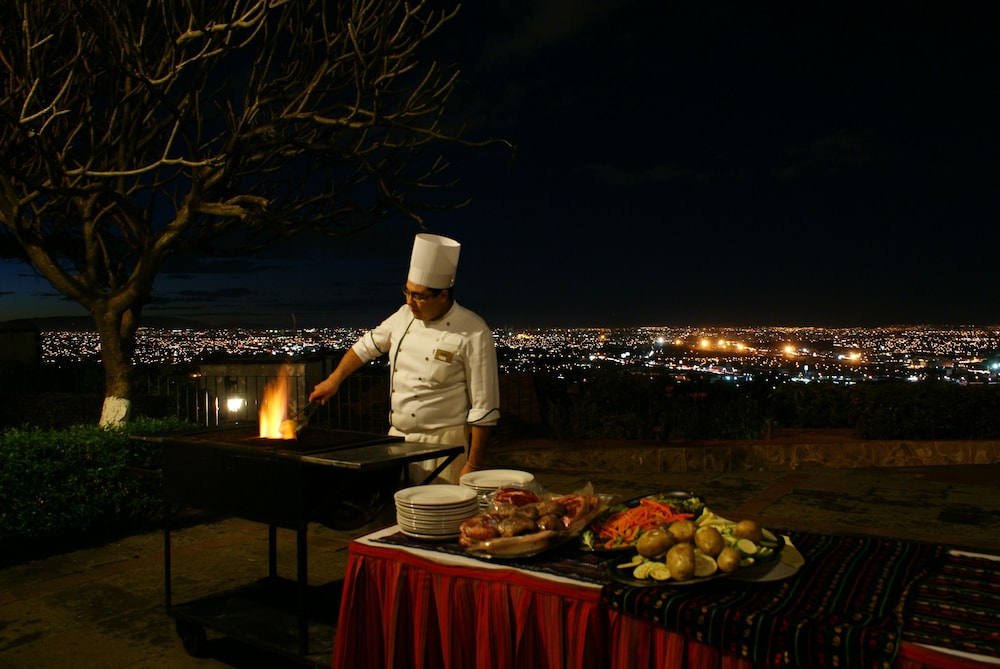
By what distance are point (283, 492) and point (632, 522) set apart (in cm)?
158

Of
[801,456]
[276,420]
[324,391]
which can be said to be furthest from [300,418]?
[801,456]

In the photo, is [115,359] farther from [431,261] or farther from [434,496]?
[434,496]

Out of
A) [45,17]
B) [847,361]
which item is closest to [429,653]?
[45,17]

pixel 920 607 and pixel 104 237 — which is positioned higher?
pixel 104 237

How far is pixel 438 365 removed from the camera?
4121mm

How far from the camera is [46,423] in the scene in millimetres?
11305

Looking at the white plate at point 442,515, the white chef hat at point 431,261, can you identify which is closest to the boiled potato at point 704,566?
the white plate at point 442,515

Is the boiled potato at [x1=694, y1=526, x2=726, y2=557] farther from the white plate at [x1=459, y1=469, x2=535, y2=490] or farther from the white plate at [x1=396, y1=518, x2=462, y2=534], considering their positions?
the white plate at [x1=459, y1=469, x2=535, y2=490]

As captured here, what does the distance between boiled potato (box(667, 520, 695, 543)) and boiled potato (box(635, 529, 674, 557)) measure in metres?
0.02

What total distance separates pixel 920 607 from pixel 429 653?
1.65 m

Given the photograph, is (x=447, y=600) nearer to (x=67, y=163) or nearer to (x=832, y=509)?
(x=832, y=509)

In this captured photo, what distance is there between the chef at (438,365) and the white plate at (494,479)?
1.93ft

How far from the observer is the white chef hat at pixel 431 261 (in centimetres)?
398

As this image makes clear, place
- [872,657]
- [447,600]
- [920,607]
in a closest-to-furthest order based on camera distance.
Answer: [872,657], [920,607], [447,600]
